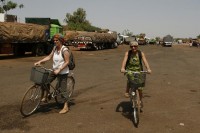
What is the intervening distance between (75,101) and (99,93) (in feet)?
5.35

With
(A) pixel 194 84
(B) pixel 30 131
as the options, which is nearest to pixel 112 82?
(A) pixel 194 84

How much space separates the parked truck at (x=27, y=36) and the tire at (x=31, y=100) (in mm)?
17962

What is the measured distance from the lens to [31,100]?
7.64 metres

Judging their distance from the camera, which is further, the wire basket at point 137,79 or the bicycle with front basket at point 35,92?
the bicycle with front basket at point 35,92

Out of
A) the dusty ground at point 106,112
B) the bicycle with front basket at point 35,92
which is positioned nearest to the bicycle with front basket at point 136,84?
the dusty ground at point 106,112

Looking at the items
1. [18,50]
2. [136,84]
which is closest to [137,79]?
[136,84]

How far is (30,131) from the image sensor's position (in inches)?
258

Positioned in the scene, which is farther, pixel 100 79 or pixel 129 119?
pixel 100 79

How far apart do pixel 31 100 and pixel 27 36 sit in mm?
20882

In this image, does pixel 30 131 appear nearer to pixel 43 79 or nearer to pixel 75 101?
pixel 43 79

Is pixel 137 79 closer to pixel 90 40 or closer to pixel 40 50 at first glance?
pixel 40 50

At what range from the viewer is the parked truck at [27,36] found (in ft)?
82.9

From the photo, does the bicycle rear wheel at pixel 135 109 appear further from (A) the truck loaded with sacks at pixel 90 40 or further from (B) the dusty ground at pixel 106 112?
(A) the truck loaded with sacks at pixel 90 40

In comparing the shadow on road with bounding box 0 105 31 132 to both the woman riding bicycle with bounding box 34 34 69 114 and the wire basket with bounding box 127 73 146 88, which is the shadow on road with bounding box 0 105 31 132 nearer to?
the woman riding bicycle with bounding box 34 34 69 114
